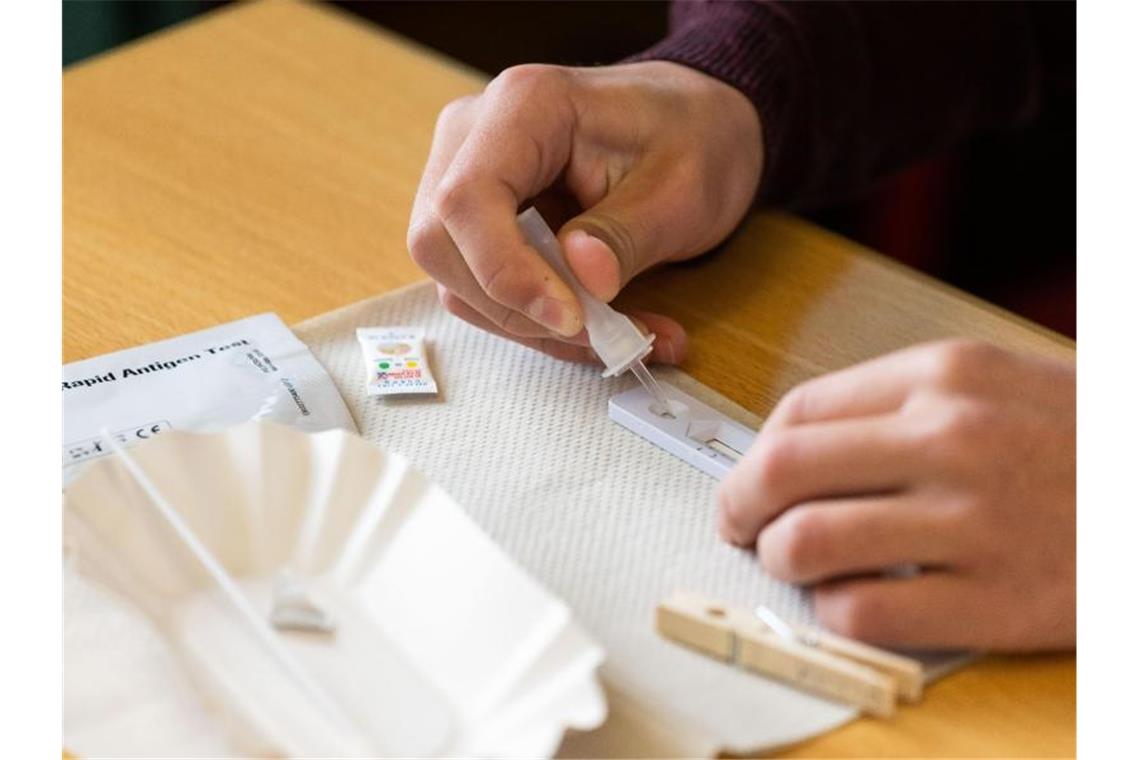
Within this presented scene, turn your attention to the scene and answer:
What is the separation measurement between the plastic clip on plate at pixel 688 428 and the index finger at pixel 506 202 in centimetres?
5

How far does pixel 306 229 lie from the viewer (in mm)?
904

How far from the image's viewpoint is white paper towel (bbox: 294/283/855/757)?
0.57 metres

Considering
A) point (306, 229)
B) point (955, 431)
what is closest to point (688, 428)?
point (955, 431)

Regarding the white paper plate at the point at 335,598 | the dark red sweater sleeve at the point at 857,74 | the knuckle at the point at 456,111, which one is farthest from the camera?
the dark red sweater sleeve at the point at 857,74

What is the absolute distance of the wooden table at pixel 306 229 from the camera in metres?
0.82

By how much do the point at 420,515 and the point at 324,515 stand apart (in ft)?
0.14

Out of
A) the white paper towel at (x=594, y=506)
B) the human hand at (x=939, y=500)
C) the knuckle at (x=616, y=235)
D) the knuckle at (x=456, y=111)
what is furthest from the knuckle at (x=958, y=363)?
the knuckle at (x=456, y=111)

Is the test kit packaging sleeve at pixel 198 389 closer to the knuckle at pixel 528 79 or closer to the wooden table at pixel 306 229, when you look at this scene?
the wooden table at pixel 306 229

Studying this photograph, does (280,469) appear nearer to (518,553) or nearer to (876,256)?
(518,553)

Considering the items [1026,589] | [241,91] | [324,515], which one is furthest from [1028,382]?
[241,91]

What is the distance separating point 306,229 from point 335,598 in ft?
1.15

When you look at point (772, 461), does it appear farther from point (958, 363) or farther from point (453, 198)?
point (453, 198)

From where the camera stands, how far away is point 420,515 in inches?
24.5

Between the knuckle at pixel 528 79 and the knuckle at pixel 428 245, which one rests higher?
the knuckle at pixel 528 79
